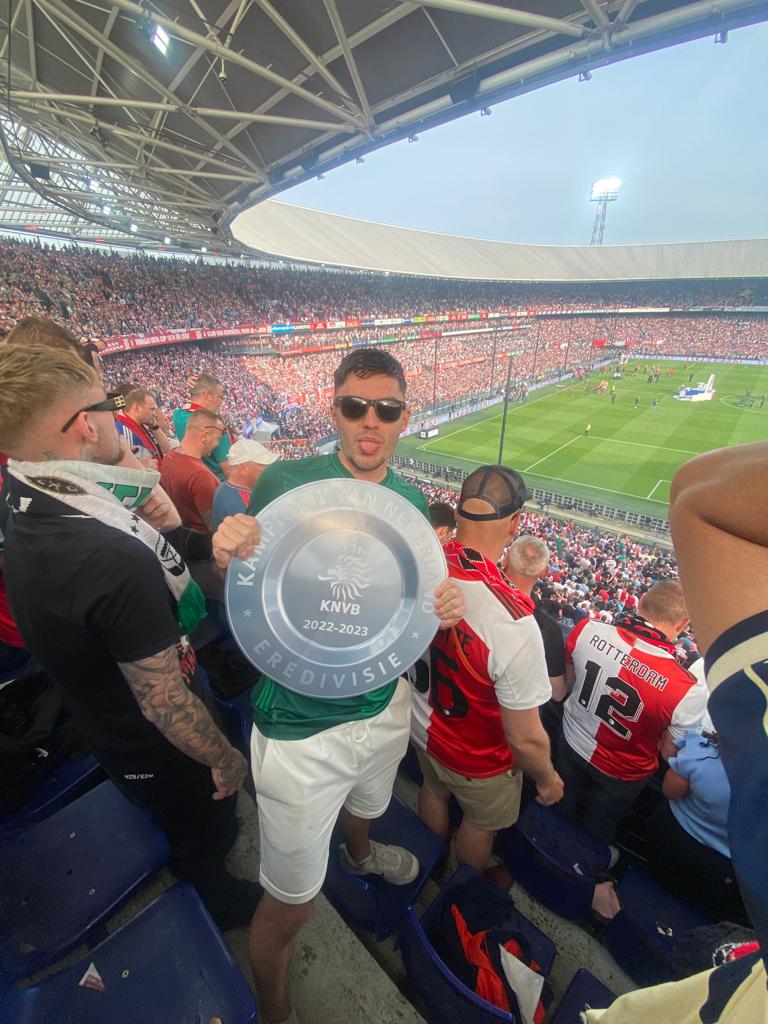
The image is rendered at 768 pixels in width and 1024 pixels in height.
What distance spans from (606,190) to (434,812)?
89.1 m

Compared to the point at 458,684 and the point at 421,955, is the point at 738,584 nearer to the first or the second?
the point at 458,684

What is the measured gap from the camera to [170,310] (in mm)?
27219

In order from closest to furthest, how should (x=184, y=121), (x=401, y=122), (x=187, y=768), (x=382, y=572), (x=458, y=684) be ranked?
(x=382, y=572), (x=187, y=768), (x=458, y=684), (x=401, y=122), (x=184, y=121)

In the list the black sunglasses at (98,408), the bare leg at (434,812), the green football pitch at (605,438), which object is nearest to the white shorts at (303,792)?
the bare leg at (434,812)

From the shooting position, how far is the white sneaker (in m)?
2.23

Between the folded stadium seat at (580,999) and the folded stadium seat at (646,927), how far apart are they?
483 mm

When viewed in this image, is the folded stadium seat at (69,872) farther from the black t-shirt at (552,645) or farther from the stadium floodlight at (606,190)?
the stadium floodlight at (606,190)

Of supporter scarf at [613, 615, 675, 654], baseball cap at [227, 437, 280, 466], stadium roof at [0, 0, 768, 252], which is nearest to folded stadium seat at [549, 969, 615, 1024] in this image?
supporter scarf at [613, 615, 675, 654]

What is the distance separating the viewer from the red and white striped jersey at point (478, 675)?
1.94m

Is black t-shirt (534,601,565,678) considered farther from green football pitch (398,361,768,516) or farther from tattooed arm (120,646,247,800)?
green football pitch (398,361,768,516)

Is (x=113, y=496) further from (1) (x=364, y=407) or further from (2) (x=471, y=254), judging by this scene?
(2) (x=471, y=254)

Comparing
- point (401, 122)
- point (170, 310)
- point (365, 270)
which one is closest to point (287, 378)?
point (170, 310)

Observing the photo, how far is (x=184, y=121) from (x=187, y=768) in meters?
14.6

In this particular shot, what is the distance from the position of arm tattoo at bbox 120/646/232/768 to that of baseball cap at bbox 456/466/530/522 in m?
1.49
